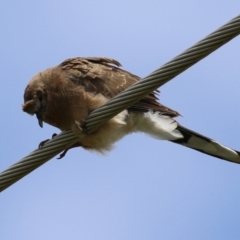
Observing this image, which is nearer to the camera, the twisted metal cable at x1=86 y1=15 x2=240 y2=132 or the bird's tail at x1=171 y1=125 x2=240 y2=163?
the twisted metal cable at x1=86 y1=15 x2=240 y2=132

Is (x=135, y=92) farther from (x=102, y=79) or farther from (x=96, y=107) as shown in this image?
(x=102, y=79)

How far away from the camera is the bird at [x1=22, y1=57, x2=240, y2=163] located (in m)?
7.48

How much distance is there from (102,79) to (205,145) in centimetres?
141

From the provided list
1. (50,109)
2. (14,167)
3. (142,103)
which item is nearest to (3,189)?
(14,167)

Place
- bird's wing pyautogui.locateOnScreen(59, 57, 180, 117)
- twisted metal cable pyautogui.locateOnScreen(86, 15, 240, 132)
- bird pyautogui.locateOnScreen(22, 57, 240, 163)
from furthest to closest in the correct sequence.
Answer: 1. bird's wing pyautogui.locateOnScreen(59, 57, 180, 117)
2. bird pyautogui.locateOnScreen(22, 57, 240, 163)
3. twisted metal cable pyautogui.locateOnScreen(86, 15, 240, 132)

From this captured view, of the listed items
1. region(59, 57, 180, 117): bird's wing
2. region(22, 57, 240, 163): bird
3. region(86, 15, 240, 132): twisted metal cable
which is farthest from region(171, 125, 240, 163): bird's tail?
region(86, 15, 240, 132): twisted metal cable

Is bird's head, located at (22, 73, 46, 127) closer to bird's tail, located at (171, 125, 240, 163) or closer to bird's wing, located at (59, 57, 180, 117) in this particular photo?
bird's wing, located at (59, 57, 180, 117)

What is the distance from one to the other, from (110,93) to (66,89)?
20.5 inches

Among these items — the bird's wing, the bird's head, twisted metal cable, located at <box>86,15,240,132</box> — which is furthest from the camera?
the bird's wing

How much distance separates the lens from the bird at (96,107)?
7.48 m

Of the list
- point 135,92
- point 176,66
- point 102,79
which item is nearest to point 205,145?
point 102,79

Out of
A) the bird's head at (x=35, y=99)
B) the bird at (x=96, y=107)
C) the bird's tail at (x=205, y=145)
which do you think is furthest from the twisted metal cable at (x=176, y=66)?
the bird's tail at (x=205, y=145)

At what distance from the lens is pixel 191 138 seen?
8.05 metres

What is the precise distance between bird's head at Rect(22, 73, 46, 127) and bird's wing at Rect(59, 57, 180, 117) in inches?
13.9
